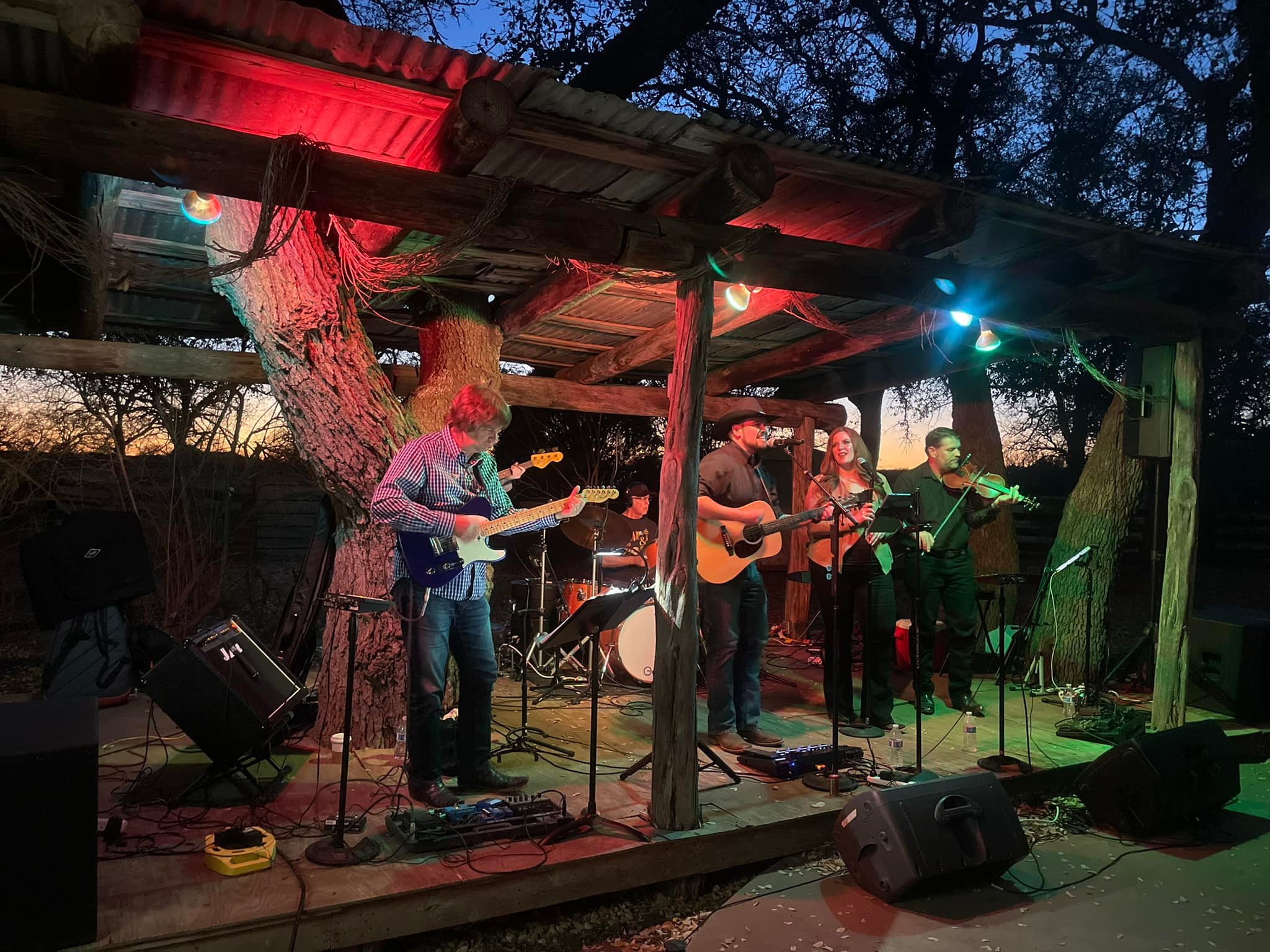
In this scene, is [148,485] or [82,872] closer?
[82,872]

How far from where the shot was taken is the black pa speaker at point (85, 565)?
20.1 feet

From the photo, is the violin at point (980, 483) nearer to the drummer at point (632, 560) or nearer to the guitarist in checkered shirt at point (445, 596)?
the drummer at point (632, 560)

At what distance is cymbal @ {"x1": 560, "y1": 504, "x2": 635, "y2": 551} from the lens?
7672 millimetres

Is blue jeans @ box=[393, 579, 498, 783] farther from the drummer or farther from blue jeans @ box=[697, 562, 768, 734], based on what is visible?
the drummer

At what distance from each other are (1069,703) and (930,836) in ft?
10.9

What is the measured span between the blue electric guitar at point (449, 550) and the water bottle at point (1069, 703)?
15.0 feet

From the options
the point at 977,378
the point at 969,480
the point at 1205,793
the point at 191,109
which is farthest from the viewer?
the point at 977,378

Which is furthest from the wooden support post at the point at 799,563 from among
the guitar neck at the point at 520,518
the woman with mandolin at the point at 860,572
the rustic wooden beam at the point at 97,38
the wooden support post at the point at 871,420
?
the rustic wooden beam at the point at 97,38

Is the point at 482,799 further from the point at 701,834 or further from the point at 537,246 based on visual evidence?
the point at 537,246

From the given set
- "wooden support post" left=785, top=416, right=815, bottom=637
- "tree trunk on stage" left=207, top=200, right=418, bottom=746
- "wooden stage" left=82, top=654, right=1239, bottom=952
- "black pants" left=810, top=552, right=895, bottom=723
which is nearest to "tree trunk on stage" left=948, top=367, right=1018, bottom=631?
"wooden support post" left=785, top=416, right=815, bottom=637

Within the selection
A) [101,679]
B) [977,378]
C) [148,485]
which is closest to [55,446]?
[148,485]

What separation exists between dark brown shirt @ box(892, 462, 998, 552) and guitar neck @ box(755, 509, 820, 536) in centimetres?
103

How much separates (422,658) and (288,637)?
180cm

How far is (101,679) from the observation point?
20.5ft
